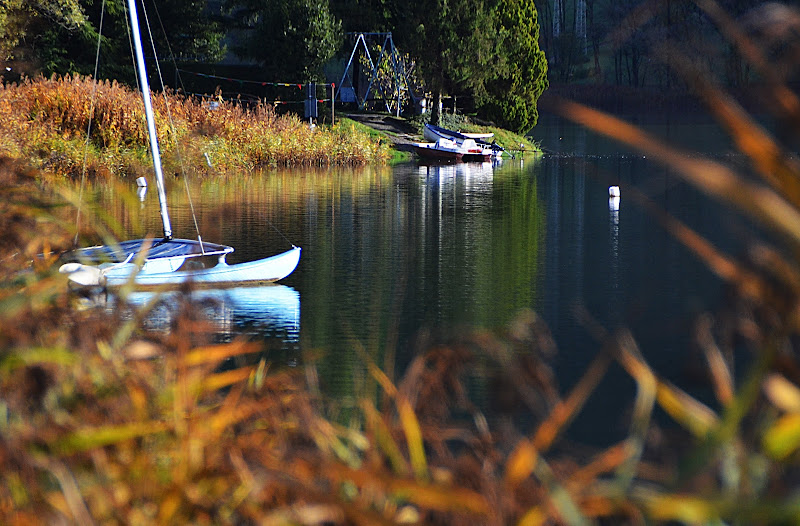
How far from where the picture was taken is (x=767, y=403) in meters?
2.30

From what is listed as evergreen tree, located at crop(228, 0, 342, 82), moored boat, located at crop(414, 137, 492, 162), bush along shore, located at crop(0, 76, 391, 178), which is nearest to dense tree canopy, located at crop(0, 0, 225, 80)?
evergreen tree, located at crop(228, 0, 342, 82)

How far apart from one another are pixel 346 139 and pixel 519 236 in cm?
1932

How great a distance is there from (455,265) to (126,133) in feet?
53.6

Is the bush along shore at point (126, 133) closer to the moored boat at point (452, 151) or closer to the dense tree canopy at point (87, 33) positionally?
the dense tree canopy at point (87, 33)

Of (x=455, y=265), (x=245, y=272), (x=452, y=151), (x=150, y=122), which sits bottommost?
(x=452, y=151)

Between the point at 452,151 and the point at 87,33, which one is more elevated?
the point at 87,33

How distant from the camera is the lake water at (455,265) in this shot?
8.55 meters

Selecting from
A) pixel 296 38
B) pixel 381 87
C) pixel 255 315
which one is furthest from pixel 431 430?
pixel 381 87

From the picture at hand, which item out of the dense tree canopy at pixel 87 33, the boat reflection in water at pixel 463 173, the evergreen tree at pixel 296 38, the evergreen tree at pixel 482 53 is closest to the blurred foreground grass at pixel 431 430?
the boat reflection in water at pixel 463 173

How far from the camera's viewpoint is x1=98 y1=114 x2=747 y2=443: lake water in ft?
28.1

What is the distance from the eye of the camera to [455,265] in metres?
14.6

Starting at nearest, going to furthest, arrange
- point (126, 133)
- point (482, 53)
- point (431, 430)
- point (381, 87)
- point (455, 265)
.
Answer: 1. point (431, 430)
2. point (455, 265)
3. point (126, 133)
4. point (482, 53)
5. point (381, 87)

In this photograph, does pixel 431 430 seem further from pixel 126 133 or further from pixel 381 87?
pixel 381 87

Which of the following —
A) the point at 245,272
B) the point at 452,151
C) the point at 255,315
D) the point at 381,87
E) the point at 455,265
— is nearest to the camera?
the point at 255,315
